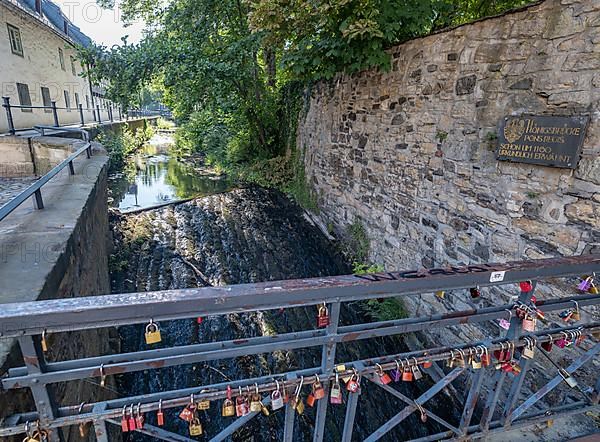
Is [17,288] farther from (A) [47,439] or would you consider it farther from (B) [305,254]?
(B) [305,254]

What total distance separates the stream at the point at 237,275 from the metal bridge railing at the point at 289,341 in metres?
2.06

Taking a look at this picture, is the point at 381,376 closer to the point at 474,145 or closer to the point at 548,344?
the point at 548,344

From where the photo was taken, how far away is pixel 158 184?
12.8 metres

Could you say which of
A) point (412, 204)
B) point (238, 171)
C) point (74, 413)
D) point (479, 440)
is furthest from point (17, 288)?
point (238, 171)

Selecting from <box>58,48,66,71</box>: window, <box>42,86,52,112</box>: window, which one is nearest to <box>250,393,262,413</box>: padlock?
<box>42,86,52,112</box>: window

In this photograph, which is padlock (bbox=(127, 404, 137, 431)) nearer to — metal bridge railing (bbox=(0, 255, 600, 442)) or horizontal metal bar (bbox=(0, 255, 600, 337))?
metal bridge railing (bbox=(0, 255, 600, 442))

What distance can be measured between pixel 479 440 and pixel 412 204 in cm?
301

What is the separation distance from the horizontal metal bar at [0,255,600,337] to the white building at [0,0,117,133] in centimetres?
968

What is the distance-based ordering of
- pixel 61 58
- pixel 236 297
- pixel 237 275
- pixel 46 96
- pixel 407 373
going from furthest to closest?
pixel 61 58 < pixel 46 96 < pixel 237 275 < pixel 407 373 < pixel 236 297

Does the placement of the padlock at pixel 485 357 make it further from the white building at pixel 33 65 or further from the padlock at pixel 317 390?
the white building at pixel 33 65

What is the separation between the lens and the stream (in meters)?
3.34

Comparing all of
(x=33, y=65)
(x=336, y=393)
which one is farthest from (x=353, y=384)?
(x=33, y=65)

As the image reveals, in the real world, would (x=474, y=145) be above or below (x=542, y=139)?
below

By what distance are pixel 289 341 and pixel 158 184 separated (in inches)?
504
